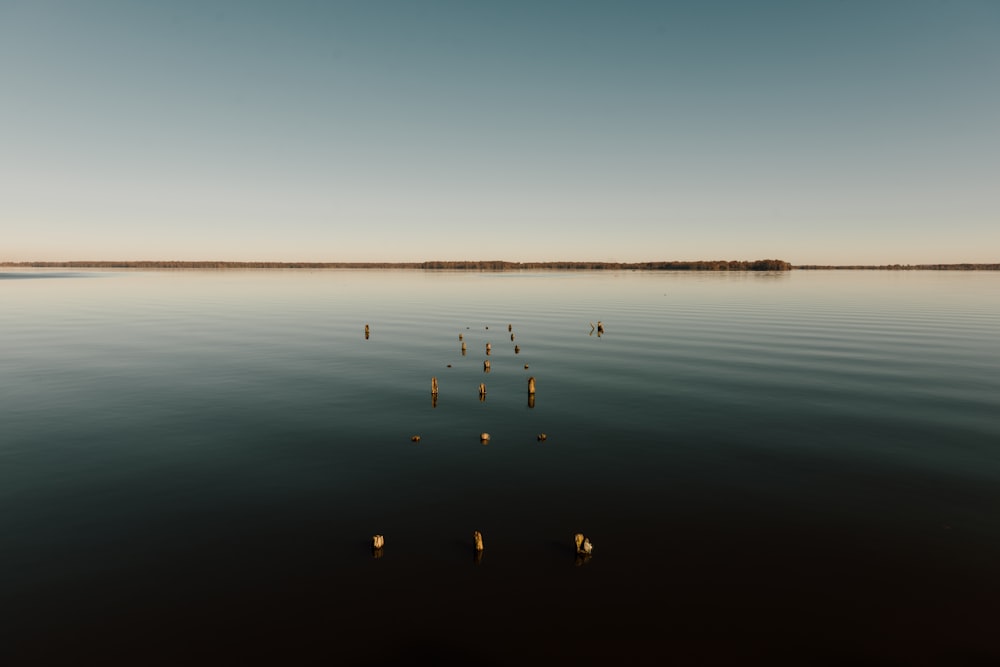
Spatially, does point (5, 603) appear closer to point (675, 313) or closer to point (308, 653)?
point (308, 653)

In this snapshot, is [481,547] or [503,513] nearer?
[481,547]

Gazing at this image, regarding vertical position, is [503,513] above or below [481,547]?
below

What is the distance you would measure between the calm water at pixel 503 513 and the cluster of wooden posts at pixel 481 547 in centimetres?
23

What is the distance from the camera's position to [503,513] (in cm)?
1519

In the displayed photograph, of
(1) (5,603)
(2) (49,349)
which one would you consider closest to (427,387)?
(1) (5,603)

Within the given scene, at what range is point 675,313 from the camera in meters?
66.9

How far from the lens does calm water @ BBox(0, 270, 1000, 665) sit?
34.5 ft

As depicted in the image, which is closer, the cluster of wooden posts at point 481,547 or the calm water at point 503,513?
the calm water at point 503,513

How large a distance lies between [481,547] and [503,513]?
201 centimetres

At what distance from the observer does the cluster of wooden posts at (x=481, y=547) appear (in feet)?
42.7

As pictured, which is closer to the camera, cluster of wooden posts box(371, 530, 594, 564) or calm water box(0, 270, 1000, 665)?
calm water box(0, 270, 1000, 665)

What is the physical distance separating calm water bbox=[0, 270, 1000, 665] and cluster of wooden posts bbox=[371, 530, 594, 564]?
0.23 m

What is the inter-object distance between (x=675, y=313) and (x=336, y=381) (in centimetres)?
4804

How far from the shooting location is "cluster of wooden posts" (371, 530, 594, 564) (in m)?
13.0
